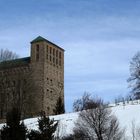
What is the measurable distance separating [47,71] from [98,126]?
79599 millimetres

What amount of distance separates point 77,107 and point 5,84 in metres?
16.2

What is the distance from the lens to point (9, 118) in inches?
1622

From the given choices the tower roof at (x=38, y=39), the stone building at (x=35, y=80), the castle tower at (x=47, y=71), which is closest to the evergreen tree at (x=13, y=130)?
the stone building at (x=35, y=80)

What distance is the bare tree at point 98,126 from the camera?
5166 centimetres

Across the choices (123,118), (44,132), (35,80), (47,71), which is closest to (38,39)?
(47,71)

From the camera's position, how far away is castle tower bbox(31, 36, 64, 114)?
411ft

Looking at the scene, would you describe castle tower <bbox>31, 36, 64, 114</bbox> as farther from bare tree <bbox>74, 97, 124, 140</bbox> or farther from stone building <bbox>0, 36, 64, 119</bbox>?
bare tree <bbox>74, 97, 124, 140</bbox>

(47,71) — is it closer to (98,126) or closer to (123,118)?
(123,118)

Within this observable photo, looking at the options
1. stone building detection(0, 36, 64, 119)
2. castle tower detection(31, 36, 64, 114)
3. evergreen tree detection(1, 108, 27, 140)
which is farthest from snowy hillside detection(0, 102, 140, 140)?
Answer: castle tower detection(31, 36, 64, 114)

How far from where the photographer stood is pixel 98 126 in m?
53.2

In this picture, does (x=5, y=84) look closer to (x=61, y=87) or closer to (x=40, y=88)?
(x=40, y=88)

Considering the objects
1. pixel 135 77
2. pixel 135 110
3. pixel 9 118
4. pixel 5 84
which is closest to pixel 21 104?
pixel 5 84

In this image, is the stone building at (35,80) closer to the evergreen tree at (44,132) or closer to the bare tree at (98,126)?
the bare tree at (98,126)

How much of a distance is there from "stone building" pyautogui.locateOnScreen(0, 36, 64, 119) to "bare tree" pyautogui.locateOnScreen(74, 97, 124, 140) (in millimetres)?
41783
